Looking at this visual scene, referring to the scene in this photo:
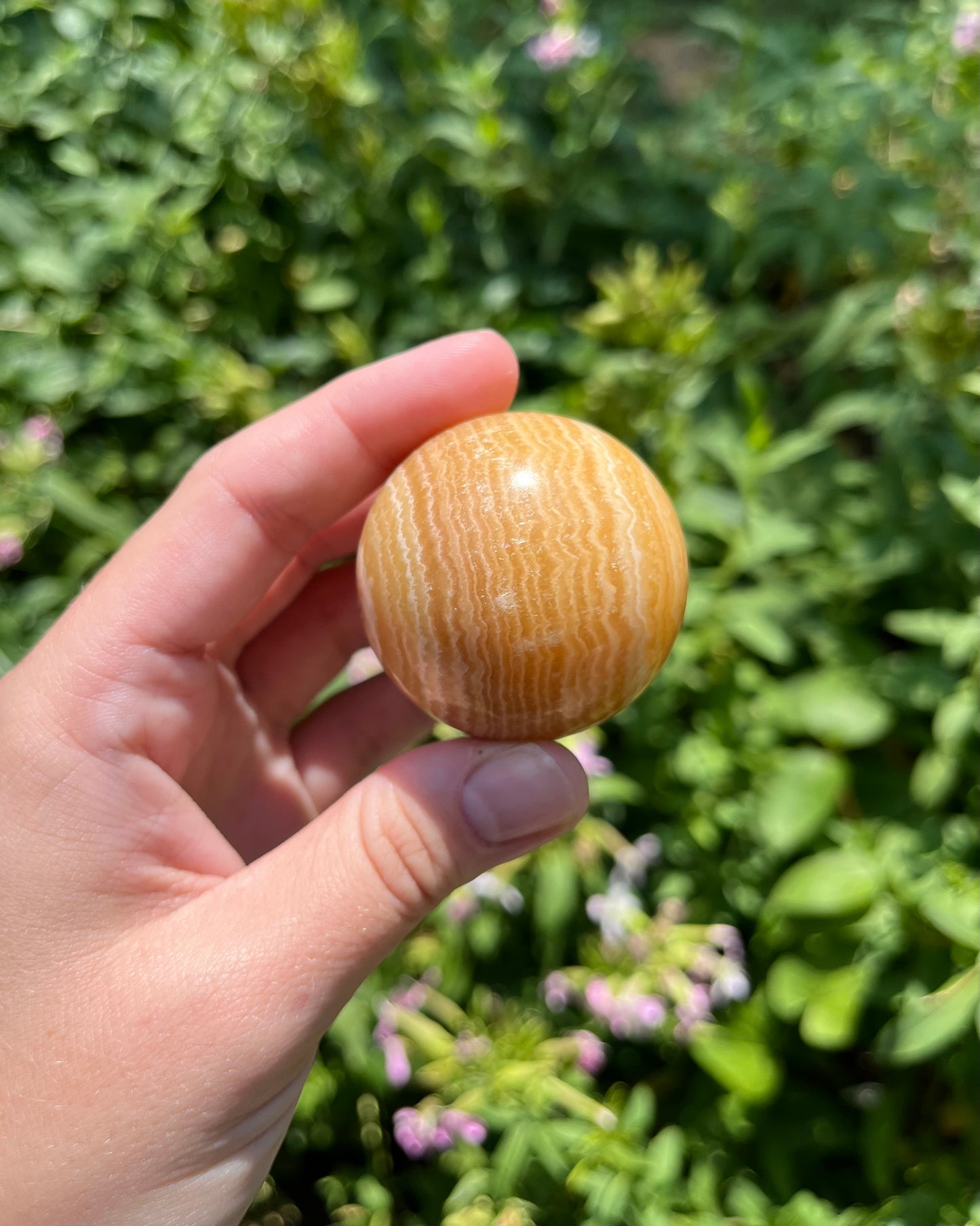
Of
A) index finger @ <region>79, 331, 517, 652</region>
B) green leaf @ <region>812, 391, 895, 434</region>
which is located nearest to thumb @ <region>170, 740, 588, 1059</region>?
index finger @ <region>79, 331, 517, 652</region>

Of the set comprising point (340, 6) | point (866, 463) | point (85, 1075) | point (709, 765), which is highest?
point (340, 6)

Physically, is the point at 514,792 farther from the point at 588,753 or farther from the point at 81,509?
the point at 81,509

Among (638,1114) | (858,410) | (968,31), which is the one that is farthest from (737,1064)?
(968,31)

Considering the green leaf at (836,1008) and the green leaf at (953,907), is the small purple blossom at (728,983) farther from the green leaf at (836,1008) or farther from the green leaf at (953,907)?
the green leaf at (953,907)

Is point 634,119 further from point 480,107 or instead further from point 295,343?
point 295,343

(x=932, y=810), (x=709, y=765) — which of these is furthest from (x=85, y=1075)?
(x=932, y=810)

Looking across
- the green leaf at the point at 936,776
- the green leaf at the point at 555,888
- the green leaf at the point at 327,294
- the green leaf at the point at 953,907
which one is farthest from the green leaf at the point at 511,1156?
the green leaf at the point at 327,294

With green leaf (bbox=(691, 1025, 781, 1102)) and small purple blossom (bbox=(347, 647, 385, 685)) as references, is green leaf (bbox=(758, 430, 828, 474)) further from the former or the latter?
green leaf (bbox=(691, 1025, 781, 1102))
